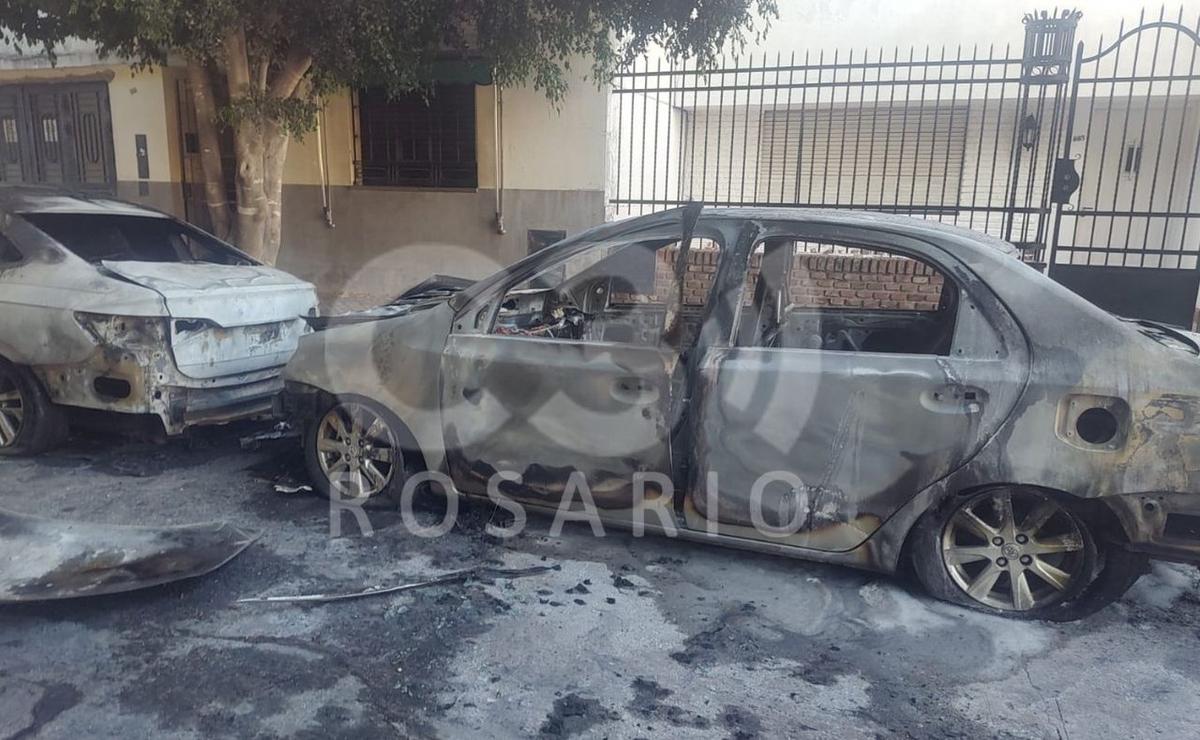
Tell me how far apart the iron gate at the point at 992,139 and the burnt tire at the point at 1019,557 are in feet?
14.2

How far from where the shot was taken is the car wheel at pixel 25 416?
5086 mm

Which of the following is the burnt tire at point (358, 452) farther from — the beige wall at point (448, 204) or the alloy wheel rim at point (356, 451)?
the beige wall at point (448, 204)

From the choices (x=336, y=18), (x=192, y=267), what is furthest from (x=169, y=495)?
(x=336, y=18)

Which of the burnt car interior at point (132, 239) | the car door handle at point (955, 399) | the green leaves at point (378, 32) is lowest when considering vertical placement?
the car door handle at point (955, 399)

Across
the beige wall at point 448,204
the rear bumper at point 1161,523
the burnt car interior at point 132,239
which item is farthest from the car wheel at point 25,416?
the rear bumper at point 1161,523

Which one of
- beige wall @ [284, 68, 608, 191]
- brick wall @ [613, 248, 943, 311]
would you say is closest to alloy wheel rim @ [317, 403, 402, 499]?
brick wall @ [613, 248, 943, 311]

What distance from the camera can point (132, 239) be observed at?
5.80 meters

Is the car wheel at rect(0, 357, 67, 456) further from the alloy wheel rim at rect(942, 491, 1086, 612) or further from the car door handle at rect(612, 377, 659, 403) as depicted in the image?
the alloy wheel rim at rect(942, 491, 1086, 612)

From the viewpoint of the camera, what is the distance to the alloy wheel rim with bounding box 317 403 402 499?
4.37 meters

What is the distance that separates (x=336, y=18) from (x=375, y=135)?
3.72m

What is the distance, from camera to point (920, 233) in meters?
3.50

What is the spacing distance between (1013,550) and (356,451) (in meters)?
3.15

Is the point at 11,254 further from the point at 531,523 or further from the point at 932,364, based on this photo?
the point at 932,364

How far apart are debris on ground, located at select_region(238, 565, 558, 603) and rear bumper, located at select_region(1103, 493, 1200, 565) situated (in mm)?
2322
